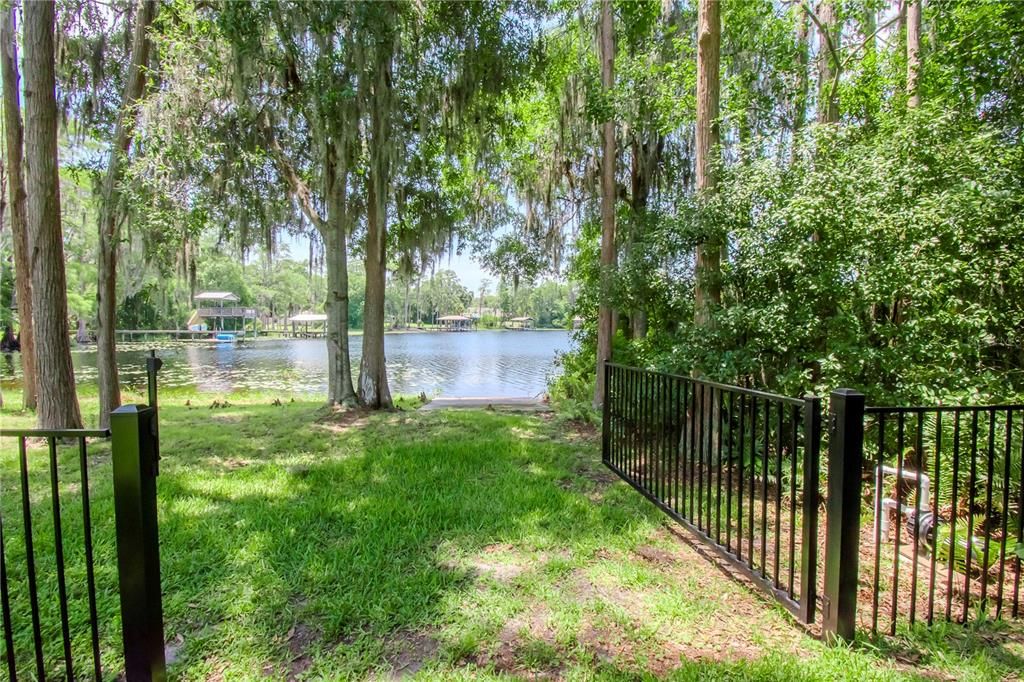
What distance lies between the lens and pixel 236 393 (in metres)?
10.9

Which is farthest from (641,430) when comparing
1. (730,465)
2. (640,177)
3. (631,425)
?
(640,177)

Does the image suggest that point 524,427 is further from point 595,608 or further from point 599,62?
point 599,62

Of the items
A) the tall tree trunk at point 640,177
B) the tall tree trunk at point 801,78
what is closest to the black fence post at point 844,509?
the tall tree trunk at point 640,177

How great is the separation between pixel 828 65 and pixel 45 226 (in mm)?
9121

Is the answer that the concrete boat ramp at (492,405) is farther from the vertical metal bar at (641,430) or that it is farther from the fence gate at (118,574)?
the fence gate at (118,574)

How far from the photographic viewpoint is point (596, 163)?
8.39 metres

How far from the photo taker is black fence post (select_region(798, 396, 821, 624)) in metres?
1.92

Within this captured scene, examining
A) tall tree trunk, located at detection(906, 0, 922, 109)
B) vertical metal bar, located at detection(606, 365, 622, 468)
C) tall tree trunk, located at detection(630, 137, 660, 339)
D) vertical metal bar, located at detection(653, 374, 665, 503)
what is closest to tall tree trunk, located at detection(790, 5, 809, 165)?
tall tree trunk, located at detection(906, 0, 922, 109)

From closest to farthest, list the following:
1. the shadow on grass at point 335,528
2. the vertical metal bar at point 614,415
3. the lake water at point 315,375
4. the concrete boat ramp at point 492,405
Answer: the shadow on grass at point 335,528, the vertical metal bar at point 614,415, the concrete boat ramp at point 492,405, the lake water at point 315,375

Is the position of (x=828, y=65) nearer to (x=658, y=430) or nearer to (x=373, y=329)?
(x=658, y=430)

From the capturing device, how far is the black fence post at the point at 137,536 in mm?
1397

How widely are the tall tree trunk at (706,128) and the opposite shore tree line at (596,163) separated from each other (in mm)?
23

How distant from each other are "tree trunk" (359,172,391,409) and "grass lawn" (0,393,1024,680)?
2816mm

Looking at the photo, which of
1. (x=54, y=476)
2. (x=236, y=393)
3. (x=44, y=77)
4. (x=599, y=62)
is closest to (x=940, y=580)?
(x=54, y=476)
